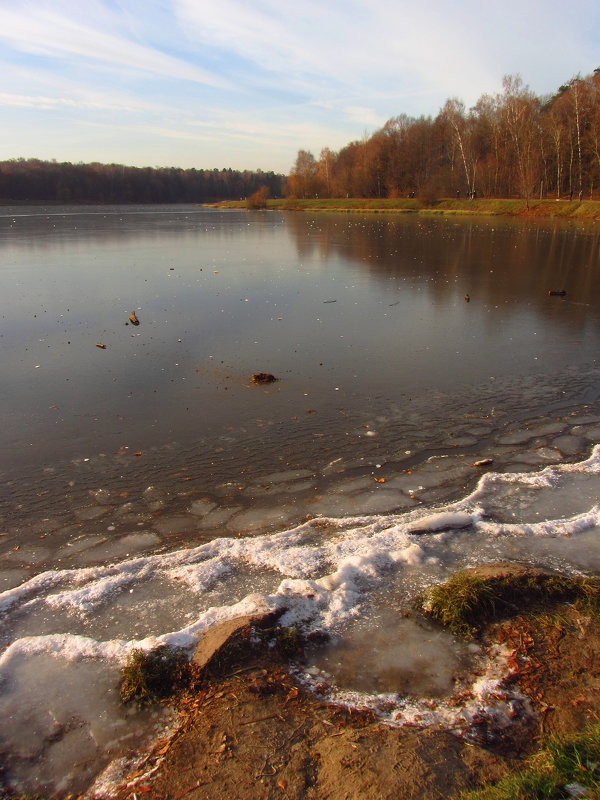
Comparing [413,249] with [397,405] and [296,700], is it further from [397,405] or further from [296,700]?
[296,700]

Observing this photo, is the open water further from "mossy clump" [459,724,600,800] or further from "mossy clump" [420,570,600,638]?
"mossy clump" [459,724,600,800]

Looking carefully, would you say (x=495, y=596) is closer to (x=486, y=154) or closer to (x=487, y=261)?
(x=487, y=261)

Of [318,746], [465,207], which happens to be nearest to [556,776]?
[318,746]

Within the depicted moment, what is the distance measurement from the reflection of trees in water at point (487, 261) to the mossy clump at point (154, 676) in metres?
12.9

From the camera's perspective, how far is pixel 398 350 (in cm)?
1130

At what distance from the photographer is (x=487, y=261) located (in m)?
23.6

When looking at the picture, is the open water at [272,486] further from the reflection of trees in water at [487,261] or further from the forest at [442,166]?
the forest at [442,166]

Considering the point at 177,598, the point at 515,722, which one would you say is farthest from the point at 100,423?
the point at 515,722

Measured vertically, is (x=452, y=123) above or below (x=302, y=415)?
above

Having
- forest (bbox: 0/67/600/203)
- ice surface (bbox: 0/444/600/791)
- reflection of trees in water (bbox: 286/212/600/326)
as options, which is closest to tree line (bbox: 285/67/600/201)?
forest (bbox: 0/67/600/203)

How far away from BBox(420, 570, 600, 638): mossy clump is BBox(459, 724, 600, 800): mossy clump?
3.55ft

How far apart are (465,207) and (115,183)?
359 ft

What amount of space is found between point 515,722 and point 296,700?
1.25 metres

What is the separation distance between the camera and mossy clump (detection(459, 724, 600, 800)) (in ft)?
8.09
